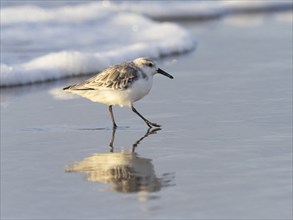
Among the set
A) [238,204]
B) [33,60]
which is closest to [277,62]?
[33,60]

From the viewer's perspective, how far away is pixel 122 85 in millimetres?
9461

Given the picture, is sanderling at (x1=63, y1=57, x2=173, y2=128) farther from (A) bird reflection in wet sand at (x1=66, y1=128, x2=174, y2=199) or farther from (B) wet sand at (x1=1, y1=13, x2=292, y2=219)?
(A) bird reflection in wet sand at (x1=66, y1=128, x2=174, y2=199)

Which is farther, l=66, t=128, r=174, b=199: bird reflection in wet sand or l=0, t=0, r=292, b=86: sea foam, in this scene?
l=0, t=0, r=292, b=86: sea foam

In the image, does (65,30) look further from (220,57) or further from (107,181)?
(107,181)

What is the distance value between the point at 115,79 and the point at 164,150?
1310 millimetres

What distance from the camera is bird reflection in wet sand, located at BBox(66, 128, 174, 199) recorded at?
7216mm

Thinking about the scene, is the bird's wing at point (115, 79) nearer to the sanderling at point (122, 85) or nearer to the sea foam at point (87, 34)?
the sanderling at point (122, 85)

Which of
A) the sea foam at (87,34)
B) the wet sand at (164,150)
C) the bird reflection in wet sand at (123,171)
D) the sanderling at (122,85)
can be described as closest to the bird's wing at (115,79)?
the sanderling at (122,85)

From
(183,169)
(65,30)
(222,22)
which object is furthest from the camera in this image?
A: (222,22)

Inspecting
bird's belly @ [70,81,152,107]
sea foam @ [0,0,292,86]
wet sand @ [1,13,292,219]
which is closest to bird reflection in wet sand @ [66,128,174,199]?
wet sand @ [1,13,292,219]

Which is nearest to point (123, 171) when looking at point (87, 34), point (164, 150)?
point (164, 150)

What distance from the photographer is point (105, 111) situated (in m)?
10.4

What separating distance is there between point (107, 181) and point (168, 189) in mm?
530

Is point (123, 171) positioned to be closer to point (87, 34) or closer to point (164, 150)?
point (164, 150)
